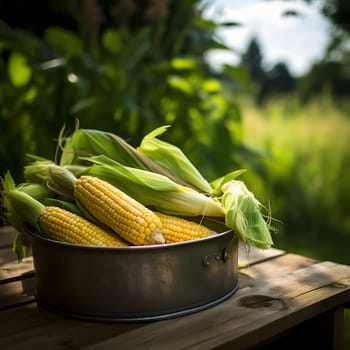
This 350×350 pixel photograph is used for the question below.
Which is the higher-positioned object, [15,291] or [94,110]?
[94,110]

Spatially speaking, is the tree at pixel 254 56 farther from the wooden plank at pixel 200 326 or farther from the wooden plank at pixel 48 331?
the wooden plank at pixel 48 331

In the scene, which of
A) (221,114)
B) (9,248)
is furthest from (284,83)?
(9,248)

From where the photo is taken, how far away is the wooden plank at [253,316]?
935 millimetres

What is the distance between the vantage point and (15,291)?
1.21 metres

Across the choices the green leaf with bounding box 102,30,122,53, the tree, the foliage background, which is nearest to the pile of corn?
the foliage background

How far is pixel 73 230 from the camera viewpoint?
42.2 inches

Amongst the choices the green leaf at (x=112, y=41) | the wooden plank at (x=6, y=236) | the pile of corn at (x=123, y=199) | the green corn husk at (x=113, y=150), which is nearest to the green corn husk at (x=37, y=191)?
the pile of corn at (x=123, y=199)

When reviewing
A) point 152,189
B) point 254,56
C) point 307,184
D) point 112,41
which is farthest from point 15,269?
point 254,56

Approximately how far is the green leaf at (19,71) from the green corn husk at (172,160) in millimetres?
1835

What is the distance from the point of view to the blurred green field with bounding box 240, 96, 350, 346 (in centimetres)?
405

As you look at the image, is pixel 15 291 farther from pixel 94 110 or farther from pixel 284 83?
pixel 284 83

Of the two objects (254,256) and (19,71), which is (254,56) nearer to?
(19,71)

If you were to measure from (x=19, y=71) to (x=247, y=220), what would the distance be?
89.2 inches

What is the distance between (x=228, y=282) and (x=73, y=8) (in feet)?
7.90
